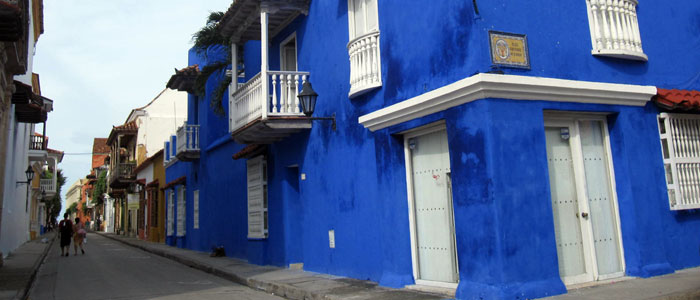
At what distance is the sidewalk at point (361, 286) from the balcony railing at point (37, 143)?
18.2 metres

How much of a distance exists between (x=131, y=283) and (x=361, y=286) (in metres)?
5.63

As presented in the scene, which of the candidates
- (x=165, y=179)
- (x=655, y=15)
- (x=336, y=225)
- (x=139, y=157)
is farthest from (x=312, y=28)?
(x=139, y=157)

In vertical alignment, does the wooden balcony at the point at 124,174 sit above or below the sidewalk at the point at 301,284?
above

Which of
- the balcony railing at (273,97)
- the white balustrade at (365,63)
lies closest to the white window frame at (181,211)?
the balcony railing at (273,97)

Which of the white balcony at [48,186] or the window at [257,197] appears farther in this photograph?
the white balcony at [48,186]

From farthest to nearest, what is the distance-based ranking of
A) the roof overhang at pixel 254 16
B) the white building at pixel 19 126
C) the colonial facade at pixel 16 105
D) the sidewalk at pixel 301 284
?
the white building at pixel 19 126
the roof overhang at pixel 254 16
the colonial facade at pixel 16 105
the sidewalk at pixel 301 284

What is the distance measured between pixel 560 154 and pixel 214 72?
13.4 meters

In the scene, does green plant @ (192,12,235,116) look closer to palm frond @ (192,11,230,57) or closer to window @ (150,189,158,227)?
palm frond @ (192,11,230,57)

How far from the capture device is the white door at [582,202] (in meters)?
7.05

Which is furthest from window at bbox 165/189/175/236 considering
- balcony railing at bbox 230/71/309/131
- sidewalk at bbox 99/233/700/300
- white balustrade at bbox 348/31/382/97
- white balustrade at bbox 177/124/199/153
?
white balustrade at bbox 348/31/382/97

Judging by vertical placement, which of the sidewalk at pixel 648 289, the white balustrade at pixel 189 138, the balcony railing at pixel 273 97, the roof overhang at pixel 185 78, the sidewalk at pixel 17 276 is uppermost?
the roof overhang at pixel 185 78

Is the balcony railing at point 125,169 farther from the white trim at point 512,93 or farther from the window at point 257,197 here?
the white trim at point 512,93

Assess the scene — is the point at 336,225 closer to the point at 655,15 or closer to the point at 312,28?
the point at 312,28

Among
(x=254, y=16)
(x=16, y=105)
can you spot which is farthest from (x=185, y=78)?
(x=254, y=16)
